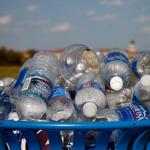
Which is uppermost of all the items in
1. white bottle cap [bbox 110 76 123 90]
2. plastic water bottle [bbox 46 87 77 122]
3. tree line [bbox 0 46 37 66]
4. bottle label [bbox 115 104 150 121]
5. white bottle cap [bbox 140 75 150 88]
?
tree line [bbox 0 46 37 66]

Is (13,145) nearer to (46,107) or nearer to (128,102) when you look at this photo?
(46,107)

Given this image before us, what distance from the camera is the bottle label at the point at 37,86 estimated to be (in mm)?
1297

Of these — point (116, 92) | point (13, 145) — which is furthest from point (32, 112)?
point (116, 92)

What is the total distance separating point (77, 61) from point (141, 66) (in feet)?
2.26

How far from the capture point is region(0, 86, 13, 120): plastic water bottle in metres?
1.57

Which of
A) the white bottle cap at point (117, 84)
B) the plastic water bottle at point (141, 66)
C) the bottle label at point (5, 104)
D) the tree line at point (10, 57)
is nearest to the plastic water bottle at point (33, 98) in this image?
the bottle label at point (5, 104)

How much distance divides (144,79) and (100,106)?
39 cm

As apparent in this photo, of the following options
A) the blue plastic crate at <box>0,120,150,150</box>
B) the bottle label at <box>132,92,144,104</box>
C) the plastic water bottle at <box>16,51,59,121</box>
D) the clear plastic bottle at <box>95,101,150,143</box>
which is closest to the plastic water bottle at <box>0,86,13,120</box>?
the plastic water bottle at <box>16,51,59,121</box>

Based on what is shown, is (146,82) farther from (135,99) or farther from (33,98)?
(33,98)

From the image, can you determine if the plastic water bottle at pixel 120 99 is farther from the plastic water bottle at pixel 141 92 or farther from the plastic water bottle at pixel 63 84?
the plastic water bottle at pixel 63 84

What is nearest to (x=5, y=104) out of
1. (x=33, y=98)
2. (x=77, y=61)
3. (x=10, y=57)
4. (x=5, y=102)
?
(x=5, y=102)

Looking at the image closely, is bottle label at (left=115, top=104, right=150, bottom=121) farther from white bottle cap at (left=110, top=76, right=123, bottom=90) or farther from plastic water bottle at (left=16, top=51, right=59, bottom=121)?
plastic water bottle at (left=16, top=51, right=59, bottom=121)

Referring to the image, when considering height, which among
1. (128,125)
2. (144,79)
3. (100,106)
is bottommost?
(128,125)

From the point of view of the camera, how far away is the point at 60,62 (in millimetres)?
1997
